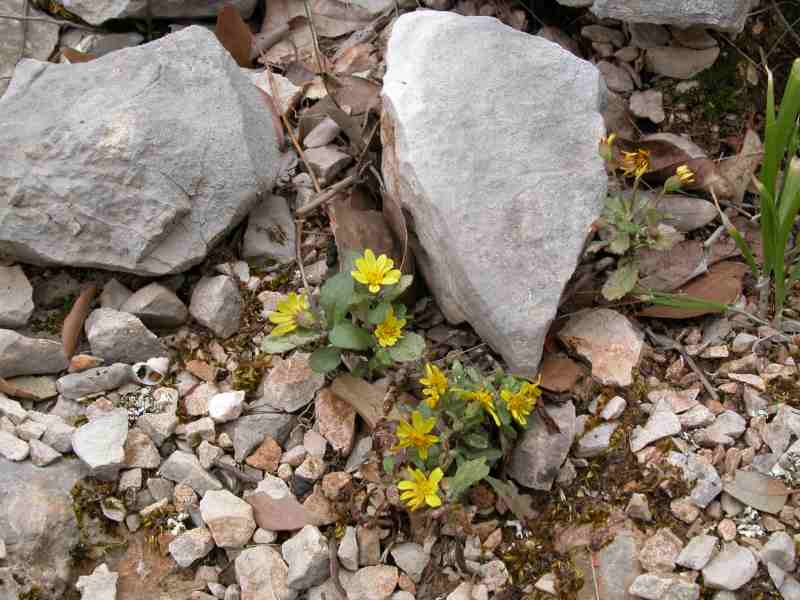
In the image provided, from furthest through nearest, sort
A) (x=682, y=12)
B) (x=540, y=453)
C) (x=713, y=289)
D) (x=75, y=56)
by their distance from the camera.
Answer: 1. (x=75, y=56)
2. (x=682, y=12)
3. (x=713, y=289)
4. (x=540, y=453)

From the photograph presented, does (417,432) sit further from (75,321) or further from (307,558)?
(75,321)

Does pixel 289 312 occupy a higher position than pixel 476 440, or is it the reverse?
pixel 289 312

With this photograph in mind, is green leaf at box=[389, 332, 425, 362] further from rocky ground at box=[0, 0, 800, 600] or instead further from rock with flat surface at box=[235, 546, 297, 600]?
rock with flat surface at box=[235, 546, 297, 600]

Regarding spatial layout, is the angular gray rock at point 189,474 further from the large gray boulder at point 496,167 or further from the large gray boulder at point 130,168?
the large gray boulder at point 496,167

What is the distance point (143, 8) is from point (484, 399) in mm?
1993

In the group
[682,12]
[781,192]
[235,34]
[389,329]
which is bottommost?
[389,329]

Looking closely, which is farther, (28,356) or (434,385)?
(28,356)

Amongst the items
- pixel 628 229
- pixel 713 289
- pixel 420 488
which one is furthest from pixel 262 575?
pixel 713 289

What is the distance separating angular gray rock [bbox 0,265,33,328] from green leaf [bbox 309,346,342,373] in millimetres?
906

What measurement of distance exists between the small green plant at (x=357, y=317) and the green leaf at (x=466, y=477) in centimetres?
32

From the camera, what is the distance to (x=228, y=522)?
236cm

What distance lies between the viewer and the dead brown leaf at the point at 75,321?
2.71 meters

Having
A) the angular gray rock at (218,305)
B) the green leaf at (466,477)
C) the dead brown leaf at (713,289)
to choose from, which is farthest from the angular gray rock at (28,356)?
the dead brown leaf at (713,289)

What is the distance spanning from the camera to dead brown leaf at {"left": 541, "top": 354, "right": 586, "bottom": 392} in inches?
98.0
